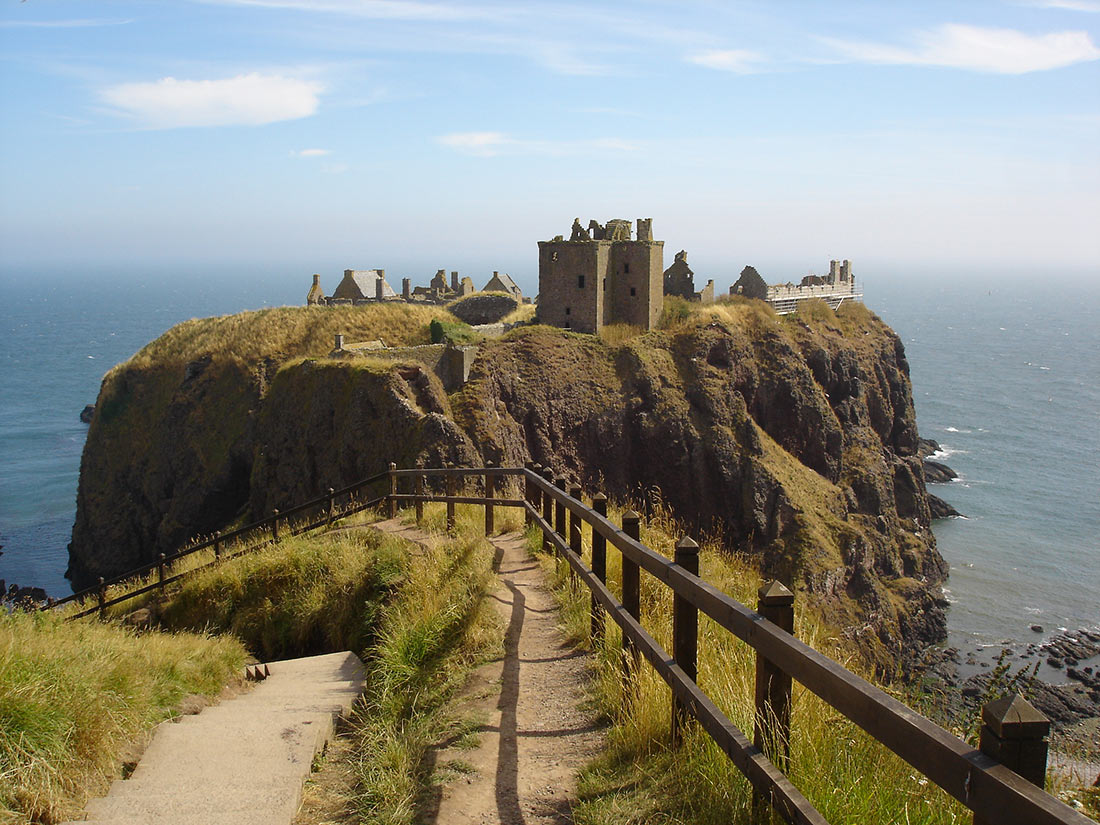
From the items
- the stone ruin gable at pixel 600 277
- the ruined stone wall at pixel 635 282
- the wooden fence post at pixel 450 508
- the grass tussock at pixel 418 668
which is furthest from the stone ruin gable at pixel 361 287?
the grass tussock at pixel 418 668

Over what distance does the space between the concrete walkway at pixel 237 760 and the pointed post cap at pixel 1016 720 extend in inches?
185

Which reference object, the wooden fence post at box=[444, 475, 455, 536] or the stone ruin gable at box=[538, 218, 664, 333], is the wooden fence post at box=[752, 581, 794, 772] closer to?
the wooden fence post at box=[444, 475, 455, 536]

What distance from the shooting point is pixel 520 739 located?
6496 millimetres

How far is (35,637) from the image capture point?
27.3 ft

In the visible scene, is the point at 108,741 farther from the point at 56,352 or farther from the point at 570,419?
the point at 56,352

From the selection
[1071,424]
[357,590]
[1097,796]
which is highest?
[1097,796]

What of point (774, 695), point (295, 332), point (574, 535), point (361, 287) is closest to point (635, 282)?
point (295, 332)

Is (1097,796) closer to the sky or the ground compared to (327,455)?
closer to the sky

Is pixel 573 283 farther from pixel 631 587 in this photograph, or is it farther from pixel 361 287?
pixel 631 587

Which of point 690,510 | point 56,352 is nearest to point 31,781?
point 690,510

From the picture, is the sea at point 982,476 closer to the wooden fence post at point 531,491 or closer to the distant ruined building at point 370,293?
the distant ruined building at point 370,293

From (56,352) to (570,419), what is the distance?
453 ft

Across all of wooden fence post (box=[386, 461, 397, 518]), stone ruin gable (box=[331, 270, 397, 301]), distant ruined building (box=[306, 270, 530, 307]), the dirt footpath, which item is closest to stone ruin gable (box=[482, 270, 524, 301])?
distant ruined building (box=[306, 270, 530, 307])

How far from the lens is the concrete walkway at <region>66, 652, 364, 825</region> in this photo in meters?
5.99
